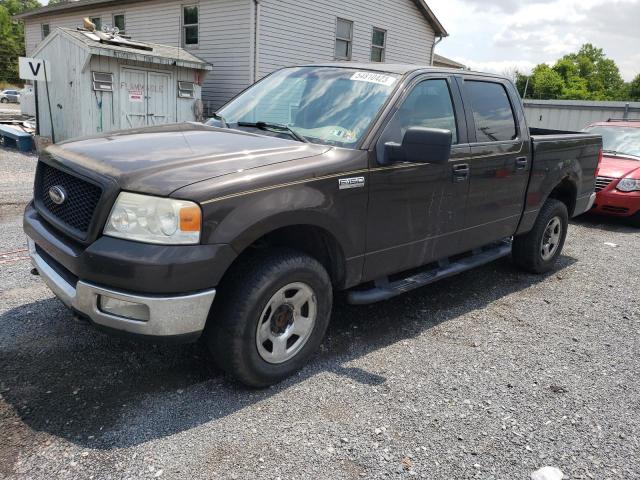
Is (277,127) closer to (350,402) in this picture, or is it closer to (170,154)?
(170,154)

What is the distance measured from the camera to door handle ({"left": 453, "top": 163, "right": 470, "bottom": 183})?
3965 mm

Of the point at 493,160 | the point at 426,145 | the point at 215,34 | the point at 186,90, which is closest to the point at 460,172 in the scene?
the point at 493,160

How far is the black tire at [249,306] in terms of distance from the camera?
2850mm

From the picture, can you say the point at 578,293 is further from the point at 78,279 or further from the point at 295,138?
the point at 78,279

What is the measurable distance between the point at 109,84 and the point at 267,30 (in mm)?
5186

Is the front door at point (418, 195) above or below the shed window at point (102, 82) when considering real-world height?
below

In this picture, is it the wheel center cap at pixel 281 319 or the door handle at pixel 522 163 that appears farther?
the door handle at pixel 522 163

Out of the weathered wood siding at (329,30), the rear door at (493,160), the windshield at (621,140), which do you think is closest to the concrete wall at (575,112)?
the weathered wood siding at (329,30)

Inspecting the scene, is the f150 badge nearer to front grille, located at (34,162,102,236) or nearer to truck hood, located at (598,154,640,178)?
front grille, located at (34,162,102,236)

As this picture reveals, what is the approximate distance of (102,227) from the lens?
2.65m

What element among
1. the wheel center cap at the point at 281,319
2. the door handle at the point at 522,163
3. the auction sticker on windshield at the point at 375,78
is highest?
the auction sticker on windshield at the point at 375,78

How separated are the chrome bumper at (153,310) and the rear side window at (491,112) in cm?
274

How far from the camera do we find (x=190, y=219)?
257 centimetres

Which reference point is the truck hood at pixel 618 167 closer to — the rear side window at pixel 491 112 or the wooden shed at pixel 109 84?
the rear side window at pixel 491 112
